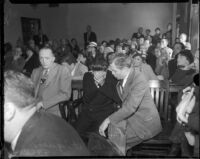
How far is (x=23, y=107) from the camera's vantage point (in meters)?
1.49

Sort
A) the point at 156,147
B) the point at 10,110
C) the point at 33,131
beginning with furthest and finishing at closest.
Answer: the point at 156,147 < the point at 10,110 < the point at 33,131

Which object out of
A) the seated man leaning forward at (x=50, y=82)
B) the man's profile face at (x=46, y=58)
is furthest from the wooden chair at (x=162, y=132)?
the man's profile face at (x=46, y=58)

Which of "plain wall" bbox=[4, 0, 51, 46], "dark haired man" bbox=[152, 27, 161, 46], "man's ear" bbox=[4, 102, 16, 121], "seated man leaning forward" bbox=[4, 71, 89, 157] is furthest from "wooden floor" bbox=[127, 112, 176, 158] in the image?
"plain wall" bbox=[4, 0, 51, 46]

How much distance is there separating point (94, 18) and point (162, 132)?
0.93 m

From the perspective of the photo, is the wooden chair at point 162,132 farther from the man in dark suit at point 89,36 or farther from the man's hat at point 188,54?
the man in dark suit at point 89,36

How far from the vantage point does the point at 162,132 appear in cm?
216

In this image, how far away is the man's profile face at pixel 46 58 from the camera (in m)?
2.16

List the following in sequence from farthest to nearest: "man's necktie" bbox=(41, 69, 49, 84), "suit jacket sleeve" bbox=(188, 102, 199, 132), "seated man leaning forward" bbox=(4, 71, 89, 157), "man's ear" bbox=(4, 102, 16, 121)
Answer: "man's necktie" bbox=(41, 69, 49, 84)
"suit jacket sleeve" bbox=(188, 102, 199, 132)
"man's ear" bbox=(4, 102, 16, 121)
"seated man leaning forward" bbox=(4, 71, 89, 157)

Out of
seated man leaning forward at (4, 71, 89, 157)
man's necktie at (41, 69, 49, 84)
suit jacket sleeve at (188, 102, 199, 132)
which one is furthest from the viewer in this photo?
man's necktie at (41, 69, 49, 84)

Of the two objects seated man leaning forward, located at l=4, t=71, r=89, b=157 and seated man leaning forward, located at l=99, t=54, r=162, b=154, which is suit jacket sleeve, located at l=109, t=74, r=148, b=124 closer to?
seated man leaning forward, located at l=99, t=54, r=162, b=154

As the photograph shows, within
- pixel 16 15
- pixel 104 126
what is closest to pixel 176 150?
pixel 104 126

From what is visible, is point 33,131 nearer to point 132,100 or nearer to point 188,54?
point 132,100

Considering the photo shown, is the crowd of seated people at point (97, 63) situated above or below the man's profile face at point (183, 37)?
below

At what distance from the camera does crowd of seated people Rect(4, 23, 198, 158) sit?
2.13m
